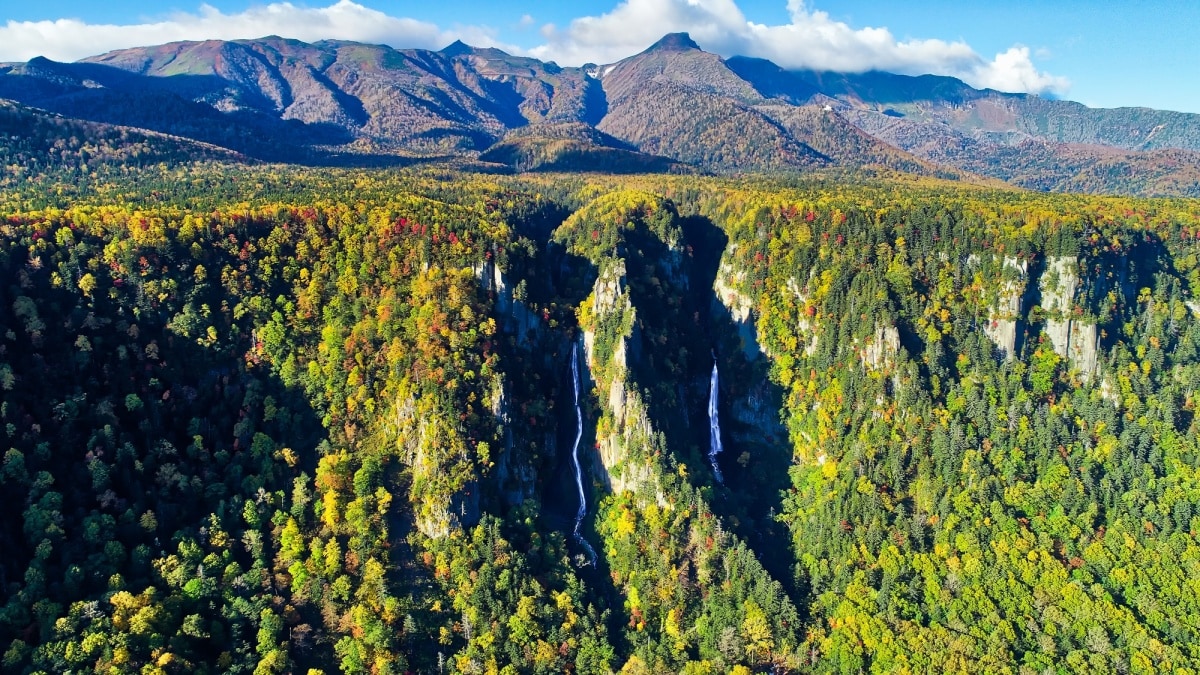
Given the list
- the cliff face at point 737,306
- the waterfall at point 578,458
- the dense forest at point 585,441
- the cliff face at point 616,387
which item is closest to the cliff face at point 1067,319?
the dense forest at point 585,441

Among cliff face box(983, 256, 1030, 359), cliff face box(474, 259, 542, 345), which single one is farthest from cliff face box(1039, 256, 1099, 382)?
cliff face box(474, 259, 542, 345)

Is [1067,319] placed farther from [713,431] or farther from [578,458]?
[578,458]

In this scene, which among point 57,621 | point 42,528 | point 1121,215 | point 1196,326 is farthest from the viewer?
point 1121,215

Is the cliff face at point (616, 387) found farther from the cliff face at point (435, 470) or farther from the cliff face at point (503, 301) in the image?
the cliff face at point (435, 470)

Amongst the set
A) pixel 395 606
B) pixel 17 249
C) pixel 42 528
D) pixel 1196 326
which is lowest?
pixel 395 606

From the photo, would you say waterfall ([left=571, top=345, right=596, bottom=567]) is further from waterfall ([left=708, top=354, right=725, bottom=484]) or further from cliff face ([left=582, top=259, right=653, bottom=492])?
waterfall ([left=708, top=354, right=725, bottom=484])

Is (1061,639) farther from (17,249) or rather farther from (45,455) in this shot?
(17,249)

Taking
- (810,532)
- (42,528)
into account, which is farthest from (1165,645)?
(42,528)
